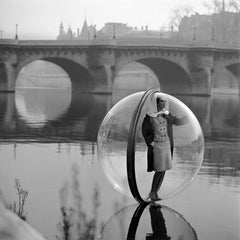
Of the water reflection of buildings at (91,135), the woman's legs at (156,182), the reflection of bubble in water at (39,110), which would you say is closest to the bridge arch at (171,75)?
the reflection of bubble in water at (39,110)

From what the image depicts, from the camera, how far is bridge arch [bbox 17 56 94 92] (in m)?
44.7

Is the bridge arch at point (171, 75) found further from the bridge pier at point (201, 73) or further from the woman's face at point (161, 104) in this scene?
the woman's face at point (161, 104)

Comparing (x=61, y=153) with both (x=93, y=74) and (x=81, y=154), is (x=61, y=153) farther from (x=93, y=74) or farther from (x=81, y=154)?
(x=93, y=74)

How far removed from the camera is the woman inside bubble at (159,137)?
505cm

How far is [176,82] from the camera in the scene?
52.8m

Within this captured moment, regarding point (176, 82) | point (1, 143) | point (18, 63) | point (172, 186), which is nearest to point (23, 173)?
point (172, 186)

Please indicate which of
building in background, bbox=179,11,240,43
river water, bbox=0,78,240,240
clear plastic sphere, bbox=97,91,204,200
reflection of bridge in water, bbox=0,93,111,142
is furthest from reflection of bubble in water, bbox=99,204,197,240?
building in background, bbox=179,11,240,43

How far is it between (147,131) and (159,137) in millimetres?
149

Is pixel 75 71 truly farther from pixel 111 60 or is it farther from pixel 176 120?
pixel 176 120

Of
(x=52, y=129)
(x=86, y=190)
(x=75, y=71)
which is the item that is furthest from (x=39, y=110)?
(x=75, y=71)

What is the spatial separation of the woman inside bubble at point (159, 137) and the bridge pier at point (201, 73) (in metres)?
43.7

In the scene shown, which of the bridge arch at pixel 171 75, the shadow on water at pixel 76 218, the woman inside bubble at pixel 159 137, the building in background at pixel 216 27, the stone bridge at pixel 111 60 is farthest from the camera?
the building in background at pixel 216 27

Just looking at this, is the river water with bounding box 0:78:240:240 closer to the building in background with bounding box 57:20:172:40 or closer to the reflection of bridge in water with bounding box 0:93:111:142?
the reflection of bridge in water with bounding box 0:93:111:142

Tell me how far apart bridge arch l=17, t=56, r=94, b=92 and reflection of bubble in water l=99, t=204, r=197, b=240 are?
3945cm
